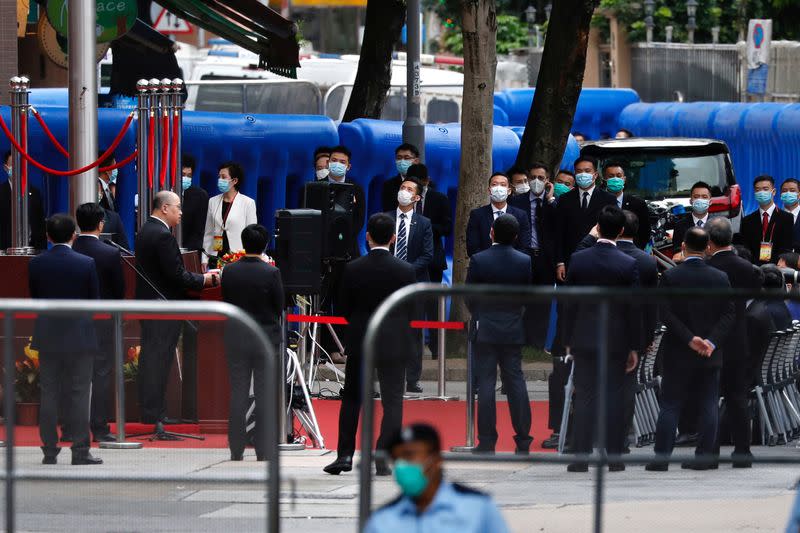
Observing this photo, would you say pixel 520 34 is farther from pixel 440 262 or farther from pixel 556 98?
pixel 440 262

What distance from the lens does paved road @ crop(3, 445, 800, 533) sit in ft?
24.0

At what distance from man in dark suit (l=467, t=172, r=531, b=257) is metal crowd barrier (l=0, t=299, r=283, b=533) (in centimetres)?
754

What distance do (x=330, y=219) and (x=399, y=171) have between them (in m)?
3.45

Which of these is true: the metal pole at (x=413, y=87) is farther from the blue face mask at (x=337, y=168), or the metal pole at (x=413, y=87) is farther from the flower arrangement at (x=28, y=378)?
the flower arrangement at (x=28, y=378)

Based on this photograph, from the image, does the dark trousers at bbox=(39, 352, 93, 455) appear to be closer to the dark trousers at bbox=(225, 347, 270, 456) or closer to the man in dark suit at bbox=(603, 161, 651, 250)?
the dark trousers at bbox=(225, 347, 270, 456)

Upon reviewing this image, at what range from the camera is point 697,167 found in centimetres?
2173

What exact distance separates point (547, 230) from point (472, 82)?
7.97 feet

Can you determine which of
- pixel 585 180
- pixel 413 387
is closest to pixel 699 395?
pixel 413 387

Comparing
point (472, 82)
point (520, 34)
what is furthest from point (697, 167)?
point (520, 34)

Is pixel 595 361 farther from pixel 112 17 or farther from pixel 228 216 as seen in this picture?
pixel 112 17

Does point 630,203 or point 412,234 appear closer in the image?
point 412,234

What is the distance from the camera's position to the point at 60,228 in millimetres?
11234

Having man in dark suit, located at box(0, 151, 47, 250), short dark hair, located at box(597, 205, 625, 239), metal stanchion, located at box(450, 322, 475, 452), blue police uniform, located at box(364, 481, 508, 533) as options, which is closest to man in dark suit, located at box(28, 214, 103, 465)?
metal stanchion, located at box(450, 322, 475, 452)

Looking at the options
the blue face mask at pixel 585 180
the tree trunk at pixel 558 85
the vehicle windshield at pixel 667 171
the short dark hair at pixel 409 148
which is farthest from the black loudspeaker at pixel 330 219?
the vehicle windshield at pixel 667 171
